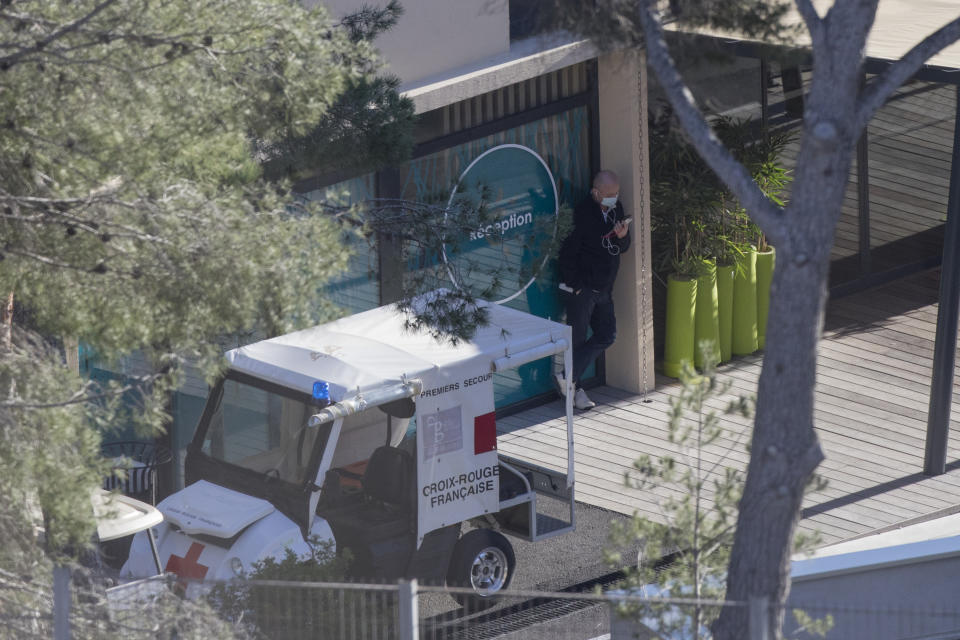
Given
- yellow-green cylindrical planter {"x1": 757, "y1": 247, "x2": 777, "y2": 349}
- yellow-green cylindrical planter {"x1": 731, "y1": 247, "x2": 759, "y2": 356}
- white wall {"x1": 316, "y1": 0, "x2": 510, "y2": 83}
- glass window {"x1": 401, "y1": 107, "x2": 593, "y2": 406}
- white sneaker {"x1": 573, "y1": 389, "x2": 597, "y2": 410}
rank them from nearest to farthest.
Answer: white wall {"x1": 316, "y1": 0, "x2": 510, "y2": 83} → glass window {"x1": 401, "y1": 107, "x2": 593, "y2": 406} → white sneaker {"x1": 573, "y1": 389, "x2": 597, "y2": 410} → yellow-green cylindrical planter {"x1": 731, "y1": 247, "x2": 759, "y2": 356} → yellow-green cylindrical planter {"x1": 757, "y1": 247, "x2": 777, "y2": 349}

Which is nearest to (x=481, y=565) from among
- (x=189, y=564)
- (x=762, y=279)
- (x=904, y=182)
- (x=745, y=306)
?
(x=189, y=564)

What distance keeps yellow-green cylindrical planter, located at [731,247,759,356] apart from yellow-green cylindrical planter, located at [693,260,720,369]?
31 centimetres

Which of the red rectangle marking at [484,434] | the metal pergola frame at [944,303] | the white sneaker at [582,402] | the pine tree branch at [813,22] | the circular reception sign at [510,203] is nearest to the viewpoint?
the pine tree branch at [813,22]

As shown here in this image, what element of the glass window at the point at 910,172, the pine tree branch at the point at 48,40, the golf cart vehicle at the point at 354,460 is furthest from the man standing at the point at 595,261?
the pine tree branch at the point at 48,40

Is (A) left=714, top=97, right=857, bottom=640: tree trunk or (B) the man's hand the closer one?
(A) left=714, top=97, right=857, bottom=640: tree trunk

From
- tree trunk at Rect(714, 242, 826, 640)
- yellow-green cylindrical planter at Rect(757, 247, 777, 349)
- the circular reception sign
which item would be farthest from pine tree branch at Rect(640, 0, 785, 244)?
yellow-green cylindrical planter at Rect(757, 247, 777, 349)

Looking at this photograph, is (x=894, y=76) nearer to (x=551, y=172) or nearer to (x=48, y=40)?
(x=48, y=40)

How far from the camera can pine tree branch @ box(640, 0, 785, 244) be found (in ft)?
20.5

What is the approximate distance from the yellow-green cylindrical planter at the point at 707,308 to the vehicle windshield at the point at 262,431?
5230mm

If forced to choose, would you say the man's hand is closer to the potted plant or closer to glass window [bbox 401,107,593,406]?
glass window [bbox 401,107,593,406]

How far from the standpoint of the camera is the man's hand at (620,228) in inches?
504

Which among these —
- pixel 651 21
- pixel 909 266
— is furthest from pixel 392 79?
pixel 909 266

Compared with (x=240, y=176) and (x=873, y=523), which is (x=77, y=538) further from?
(x=873, y=523)

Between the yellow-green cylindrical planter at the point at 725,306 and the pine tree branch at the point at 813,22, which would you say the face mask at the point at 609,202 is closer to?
the yellow-green cylindrical planter at the point at 725,306
